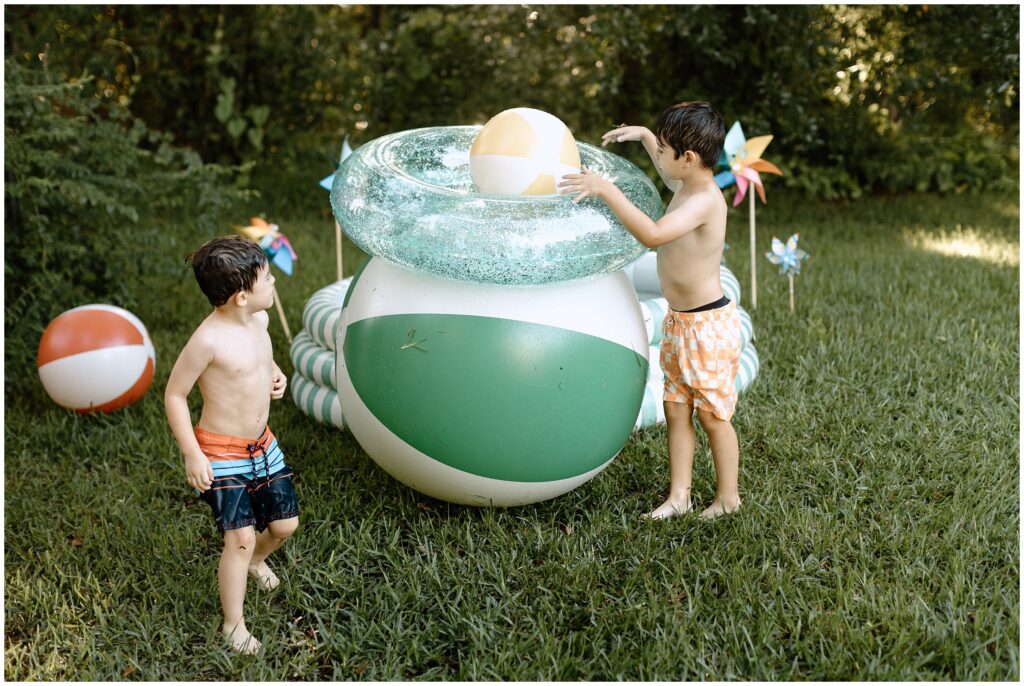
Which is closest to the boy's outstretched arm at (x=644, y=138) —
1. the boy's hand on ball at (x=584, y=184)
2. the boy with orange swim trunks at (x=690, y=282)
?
the boy with orange swim trunks at (x=690, y=282)

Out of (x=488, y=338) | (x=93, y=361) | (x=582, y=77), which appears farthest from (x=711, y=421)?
(x=582, y=77)

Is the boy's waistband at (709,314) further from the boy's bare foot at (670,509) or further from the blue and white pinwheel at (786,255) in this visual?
the blue and white pinwheel at (786,255)

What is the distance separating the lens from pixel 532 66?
810cm

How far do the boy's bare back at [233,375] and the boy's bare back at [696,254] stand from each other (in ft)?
4.05

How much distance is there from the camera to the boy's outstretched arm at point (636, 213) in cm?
250

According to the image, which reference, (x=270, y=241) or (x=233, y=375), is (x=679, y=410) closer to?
(x=233, y=375)

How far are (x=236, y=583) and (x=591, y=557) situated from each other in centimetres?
101

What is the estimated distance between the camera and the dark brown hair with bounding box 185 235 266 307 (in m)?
2.16

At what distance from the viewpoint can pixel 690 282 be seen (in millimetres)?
2764

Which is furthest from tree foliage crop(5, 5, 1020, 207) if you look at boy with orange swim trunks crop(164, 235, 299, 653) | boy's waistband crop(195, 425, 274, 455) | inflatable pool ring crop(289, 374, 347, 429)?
boy's waistband crop(195, 425, 274, 455)

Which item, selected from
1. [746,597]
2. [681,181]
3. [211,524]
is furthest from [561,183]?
[211,524]

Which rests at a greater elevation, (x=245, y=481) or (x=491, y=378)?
(x=491, y=378)

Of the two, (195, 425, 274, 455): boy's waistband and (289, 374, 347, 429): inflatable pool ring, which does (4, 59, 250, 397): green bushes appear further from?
(195, 425, 274, 455): boy's waistband

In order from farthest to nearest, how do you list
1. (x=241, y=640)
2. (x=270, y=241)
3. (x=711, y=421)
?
(x=270, y=241)
(x=711, y=421)
(x=241, y=640)
